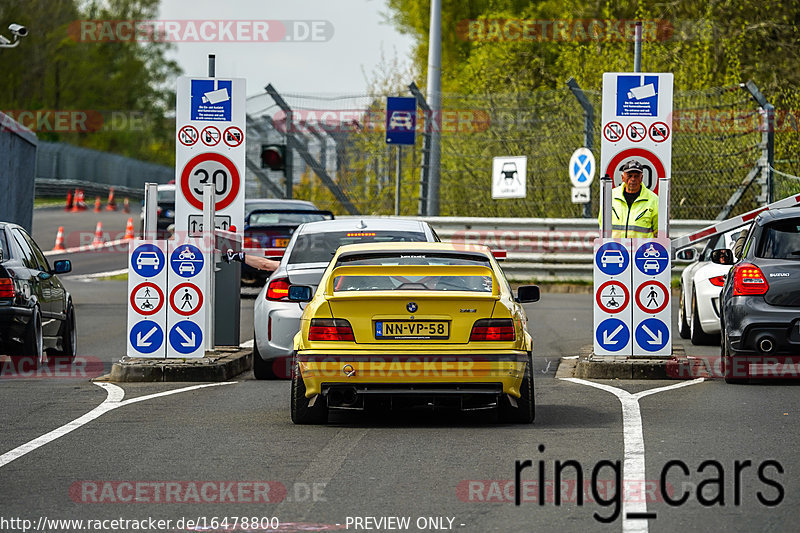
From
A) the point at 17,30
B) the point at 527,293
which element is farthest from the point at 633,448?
the point at 17,30

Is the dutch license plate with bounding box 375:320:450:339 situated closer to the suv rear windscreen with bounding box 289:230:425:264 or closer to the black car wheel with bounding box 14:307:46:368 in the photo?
the suv rear windscreen with bounding box 289:230:425:264

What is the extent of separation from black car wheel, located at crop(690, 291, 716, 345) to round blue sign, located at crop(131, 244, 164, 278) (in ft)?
20.6

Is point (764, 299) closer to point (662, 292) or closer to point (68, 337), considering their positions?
point (662, 292)

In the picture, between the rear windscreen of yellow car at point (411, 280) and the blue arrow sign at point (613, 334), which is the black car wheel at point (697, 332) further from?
the rear windscreen of yellow car at point (411, 280)

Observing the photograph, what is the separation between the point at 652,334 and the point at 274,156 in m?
14.2

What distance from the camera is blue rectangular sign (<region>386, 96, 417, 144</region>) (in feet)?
91.1

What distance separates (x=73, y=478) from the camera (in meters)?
8.38

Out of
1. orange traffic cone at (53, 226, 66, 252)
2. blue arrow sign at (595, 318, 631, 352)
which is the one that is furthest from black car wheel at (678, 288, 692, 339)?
orange traffic cone at (53, 226, 66, 252)

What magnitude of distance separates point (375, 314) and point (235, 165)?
5.09 meters

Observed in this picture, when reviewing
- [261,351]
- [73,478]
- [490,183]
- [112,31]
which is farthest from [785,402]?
[112,31]

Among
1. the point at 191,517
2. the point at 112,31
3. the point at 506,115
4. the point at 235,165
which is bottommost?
the point at 191,517

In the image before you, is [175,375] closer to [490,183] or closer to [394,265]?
[394,265]

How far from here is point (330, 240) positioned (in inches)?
565

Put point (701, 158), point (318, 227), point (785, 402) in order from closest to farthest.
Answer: point (785, 402), point (318, 227), point (701, 158)
